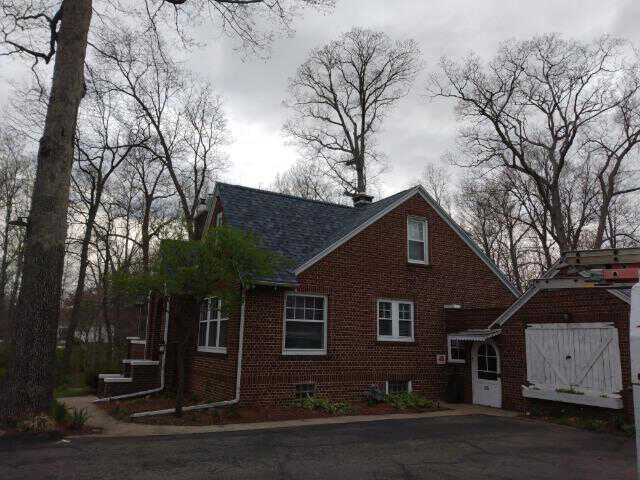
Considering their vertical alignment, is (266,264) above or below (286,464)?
A: above

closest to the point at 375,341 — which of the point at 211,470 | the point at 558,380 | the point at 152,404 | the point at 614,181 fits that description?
the point at 558,380

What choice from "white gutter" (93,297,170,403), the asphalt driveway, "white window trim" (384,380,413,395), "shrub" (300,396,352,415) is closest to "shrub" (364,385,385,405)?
"white window trim" (384,380,413,395)

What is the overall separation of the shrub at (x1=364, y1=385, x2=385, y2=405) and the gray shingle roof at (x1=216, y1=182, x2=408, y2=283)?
4007mm

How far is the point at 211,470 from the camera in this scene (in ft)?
24.3

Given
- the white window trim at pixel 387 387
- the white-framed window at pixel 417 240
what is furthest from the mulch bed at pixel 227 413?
the white-framed window at pixel 417 240

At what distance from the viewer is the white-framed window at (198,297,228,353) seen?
15.0 metres

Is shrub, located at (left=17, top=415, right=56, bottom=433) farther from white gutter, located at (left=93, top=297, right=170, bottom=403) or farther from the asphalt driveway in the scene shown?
white gutter, located at (left=93, top=297, right=170, bottom=403)

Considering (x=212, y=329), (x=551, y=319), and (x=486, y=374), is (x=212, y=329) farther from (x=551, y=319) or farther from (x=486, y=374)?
(x=551, y=319)

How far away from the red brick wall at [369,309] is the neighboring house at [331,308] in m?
0.03

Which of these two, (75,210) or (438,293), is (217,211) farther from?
(75,210)

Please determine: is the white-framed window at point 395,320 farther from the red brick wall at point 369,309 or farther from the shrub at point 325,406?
the shrub at point 325,406

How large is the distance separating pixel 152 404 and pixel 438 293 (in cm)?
969

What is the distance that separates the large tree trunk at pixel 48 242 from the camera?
970 cm

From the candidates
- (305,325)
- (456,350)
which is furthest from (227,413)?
(456,350)
